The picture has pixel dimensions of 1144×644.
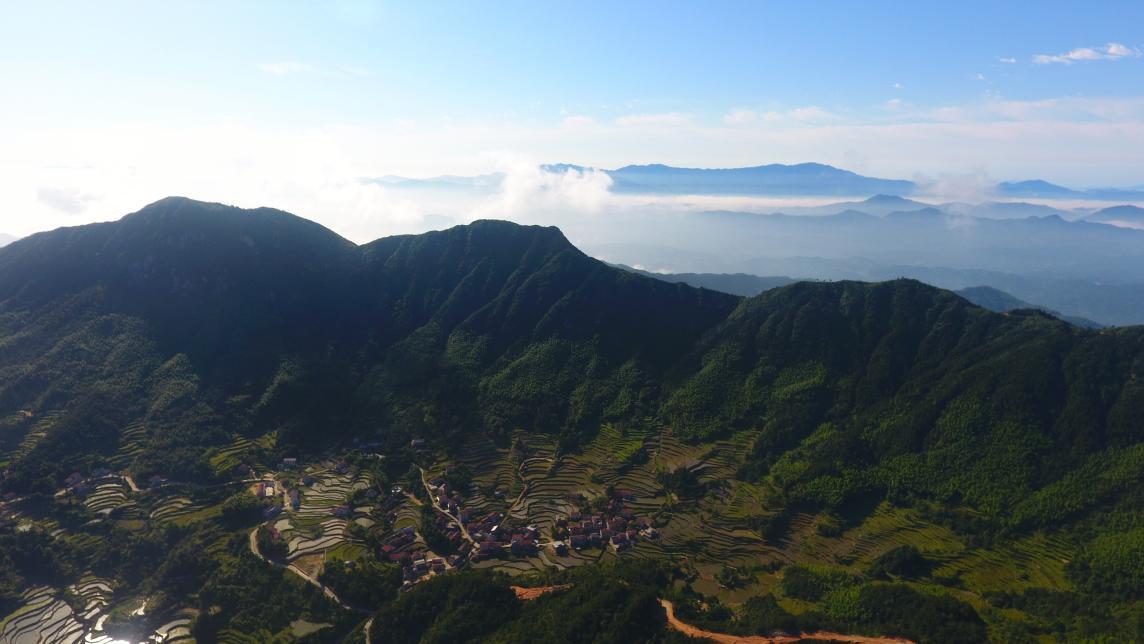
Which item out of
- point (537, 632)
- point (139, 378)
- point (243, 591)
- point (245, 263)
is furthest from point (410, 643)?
point (245, 263)

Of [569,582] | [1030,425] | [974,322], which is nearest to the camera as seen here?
[569,582]

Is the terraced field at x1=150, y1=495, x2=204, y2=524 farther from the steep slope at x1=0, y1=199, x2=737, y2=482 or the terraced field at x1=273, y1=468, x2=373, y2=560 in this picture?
the terraced field at x1=273, y1=468, x2=373, y2=560

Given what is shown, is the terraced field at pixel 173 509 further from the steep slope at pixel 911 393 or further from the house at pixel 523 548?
the steep slope at pixel 911 393

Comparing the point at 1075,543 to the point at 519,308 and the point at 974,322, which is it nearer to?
the point at 974,322

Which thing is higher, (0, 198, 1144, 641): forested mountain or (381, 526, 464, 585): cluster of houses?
(0, 198, 1144, 641): forested mountain

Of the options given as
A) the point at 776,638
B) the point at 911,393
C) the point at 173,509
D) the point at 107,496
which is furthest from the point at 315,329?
the point at 911,393

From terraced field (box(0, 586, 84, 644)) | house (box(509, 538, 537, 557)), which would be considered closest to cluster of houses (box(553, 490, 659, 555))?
house (box(509, 538, 537, 557))
